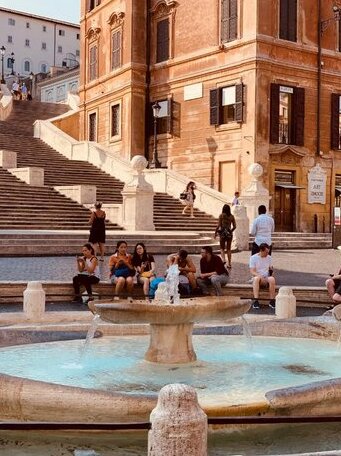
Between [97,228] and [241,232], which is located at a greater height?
[97,228]

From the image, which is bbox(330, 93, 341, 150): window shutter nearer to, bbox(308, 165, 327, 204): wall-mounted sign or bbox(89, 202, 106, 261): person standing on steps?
bbox(308, 165, 327, 204): wall-mounted sign

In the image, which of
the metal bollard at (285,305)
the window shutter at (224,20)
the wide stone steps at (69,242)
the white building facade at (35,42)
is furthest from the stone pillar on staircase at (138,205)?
the white building facade at (35,42)

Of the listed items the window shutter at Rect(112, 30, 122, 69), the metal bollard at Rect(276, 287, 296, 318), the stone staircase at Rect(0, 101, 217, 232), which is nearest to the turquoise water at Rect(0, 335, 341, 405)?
the metal bollard at Rect(276, 287, 296, 318)

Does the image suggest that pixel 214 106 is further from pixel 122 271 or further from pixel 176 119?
pixel 122 271

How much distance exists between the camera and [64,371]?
22.9ft

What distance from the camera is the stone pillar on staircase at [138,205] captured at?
22984mm

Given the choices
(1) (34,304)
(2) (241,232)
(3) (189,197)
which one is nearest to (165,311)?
(1) (34,304)

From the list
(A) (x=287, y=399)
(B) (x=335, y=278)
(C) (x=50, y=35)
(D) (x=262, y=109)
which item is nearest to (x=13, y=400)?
(A) (x=287, y=399)

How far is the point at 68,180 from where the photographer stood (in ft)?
92.7

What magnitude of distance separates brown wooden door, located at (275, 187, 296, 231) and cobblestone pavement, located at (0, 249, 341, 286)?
866 centimetres

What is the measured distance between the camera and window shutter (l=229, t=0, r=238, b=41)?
29.9 metres

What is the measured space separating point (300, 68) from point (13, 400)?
87.5 feet

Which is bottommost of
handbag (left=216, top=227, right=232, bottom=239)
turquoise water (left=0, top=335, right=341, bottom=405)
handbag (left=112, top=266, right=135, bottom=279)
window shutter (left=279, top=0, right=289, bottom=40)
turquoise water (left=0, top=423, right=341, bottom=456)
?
turquoise water (left=0, top=423, right=341, bottom=456)

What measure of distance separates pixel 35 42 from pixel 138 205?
7084cm
